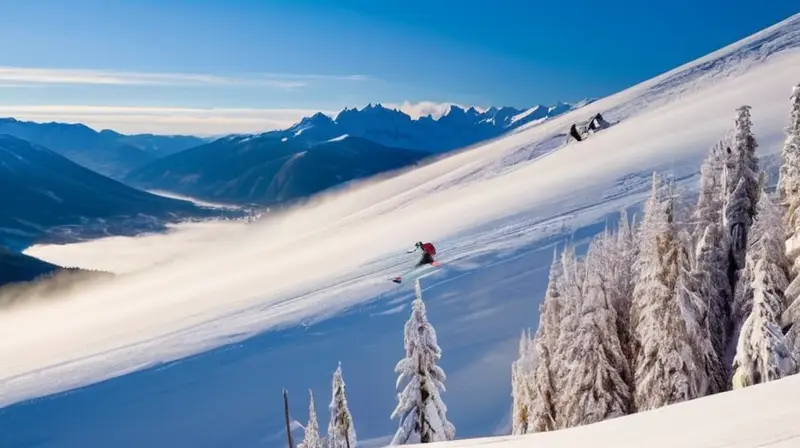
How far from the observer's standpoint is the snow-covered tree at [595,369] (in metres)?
18.9

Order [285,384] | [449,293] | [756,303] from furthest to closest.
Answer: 1. [449,293]
2. [285,384]
3. [756,303]

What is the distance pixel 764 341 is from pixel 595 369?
4.63 meters

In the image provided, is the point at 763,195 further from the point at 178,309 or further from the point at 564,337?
the point at 178,309

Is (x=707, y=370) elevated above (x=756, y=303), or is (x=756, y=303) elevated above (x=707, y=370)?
(x=756, y=303)

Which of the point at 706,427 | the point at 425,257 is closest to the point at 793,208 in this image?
the point at 706,427

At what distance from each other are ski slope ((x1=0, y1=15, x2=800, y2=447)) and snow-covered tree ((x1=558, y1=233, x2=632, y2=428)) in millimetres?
14361

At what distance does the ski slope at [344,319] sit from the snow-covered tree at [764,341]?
711 inches

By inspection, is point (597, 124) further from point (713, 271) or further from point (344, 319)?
point (713, 271)

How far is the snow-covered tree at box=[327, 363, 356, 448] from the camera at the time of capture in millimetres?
22125

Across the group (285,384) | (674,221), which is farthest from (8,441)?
(674,221)

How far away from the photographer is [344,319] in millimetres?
44281

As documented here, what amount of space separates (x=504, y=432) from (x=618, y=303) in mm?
13067

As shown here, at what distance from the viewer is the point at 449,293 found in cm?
4409

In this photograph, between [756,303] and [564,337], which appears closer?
[756,303]
